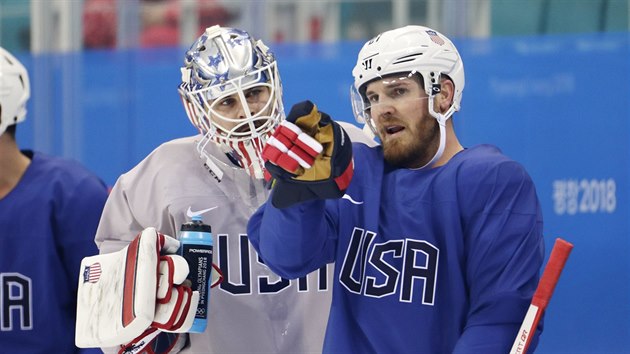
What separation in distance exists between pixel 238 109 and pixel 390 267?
0.58 metres

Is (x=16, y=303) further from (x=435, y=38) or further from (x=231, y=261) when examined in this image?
(x=435, y=38)

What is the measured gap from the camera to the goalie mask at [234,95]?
2553mm

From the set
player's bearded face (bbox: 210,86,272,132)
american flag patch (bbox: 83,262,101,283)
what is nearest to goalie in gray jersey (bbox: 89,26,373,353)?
player's bearded face (bbox: 210,86,272,132)

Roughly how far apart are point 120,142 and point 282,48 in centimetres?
77

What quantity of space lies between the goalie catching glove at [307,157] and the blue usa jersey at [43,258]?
0.95 m

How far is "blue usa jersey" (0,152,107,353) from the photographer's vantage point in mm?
2779

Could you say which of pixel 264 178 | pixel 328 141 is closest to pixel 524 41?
pixel 264 178

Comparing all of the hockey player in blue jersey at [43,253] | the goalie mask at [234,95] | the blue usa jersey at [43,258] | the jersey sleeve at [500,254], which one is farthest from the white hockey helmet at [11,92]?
the jersey sleeve at [500,254]

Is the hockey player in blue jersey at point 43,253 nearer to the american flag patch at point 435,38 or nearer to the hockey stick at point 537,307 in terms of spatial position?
the american flag patch at point 435,38

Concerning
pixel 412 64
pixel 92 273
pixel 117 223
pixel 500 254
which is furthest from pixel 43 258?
pixel 500 254

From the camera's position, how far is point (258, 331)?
262 cm

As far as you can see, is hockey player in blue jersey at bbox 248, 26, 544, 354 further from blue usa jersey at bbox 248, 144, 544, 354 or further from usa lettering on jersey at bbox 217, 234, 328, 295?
usa lettering on jersey at bbox 217, 234, 328, 295

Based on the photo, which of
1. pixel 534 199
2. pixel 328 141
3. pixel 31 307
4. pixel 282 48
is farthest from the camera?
pixel 282 48

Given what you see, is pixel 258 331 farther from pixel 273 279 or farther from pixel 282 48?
pixel 282 48
